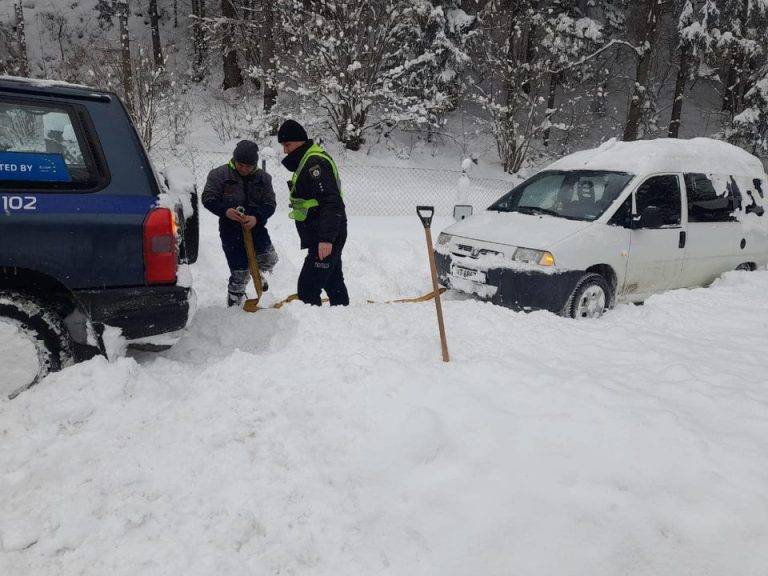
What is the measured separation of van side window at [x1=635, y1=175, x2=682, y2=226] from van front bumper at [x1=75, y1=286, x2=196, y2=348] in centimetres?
459

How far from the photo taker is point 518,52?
57.9ft

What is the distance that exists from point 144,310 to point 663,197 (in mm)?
5266

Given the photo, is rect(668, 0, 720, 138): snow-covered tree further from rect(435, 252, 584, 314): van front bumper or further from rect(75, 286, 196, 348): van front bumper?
rect(75, 286, 196, 348): van front bumper

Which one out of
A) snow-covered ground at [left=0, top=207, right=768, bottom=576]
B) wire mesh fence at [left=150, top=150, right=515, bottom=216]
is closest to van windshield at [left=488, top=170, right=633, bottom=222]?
snow-covered ground at [left=0, top=207, right=768, bottom=576]

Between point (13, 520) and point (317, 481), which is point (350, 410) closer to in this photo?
point (317, 481)

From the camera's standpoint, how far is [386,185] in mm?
13734

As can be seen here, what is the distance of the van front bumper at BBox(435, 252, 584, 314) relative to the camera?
16.2ft

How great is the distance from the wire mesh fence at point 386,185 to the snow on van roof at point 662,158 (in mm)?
6294

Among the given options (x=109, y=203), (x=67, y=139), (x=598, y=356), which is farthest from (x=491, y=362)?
(x=67, y=139)

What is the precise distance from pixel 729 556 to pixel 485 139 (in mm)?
20325

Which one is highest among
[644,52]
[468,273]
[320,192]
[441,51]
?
[644,52]

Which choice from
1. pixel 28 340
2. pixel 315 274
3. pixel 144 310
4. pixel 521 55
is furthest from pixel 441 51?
pixel 28 340

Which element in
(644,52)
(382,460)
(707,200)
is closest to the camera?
(382,460)

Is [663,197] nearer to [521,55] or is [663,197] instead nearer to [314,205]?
[314,205]
